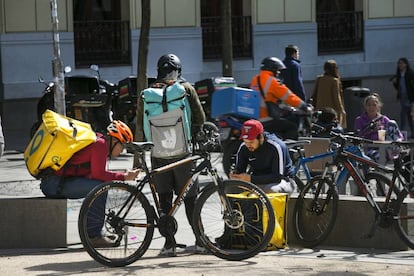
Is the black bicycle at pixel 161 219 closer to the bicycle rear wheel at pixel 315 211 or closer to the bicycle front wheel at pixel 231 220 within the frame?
the bicycle front wheel at pixel 231 220

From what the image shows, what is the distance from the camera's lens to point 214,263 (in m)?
9.26

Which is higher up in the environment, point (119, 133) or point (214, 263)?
point (119, 133)

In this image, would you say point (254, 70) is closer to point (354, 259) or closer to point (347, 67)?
point (347, 67)

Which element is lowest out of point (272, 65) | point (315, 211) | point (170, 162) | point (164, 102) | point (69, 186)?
point (315, 211)

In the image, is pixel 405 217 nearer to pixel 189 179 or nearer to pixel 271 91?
pixel 189 179

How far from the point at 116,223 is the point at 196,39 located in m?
14.5

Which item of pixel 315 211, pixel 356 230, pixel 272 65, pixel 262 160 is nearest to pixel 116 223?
pixel 262 160

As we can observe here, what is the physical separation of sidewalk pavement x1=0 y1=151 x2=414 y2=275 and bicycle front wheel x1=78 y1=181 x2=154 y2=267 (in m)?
0.12

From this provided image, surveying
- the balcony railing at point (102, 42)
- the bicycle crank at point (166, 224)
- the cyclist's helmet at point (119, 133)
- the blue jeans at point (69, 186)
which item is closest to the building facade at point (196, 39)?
the balcony railing at point (102, 42)

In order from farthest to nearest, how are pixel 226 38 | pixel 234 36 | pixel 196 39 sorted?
pixel 234 36 < pixel 196 39 < pixel 226 38

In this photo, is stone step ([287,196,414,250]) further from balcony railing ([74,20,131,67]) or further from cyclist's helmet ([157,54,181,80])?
balcony railing ([74,20,131,67])

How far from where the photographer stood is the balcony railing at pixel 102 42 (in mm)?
22688

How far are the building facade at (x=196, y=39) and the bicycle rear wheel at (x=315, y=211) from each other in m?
9.70

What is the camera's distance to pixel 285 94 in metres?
13.4
